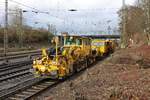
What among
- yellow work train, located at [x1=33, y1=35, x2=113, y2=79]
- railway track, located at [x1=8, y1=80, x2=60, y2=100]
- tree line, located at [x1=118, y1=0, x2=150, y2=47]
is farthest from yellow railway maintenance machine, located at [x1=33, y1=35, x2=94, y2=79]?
tree line, located at [x1=118, y1=0, x2=150, y2=47]

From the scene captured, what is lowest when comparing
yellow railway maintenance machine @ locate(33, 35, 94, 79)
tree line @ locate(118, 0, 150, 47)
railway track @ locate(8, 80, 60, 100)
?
railway track @ locate(8, 80, 60, 100)

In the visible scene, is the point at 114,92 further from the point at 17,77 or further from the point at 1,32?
the point at 1,32

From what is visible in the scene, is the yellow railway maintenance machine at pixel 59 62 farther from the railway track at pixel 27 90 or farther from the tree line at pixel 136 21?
the tree line at pixel 136 21

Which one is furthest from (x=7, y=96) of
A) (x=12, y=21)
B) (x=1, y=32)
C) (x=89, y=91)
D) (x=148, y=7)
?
(x=12, y=21)

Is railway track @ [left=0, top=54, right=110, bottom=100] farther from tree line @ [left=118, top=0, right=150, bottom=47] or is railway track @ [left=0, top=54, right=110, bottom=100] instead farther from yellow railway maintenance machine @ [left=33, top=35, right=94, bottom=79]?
tree line @ [left=118, top=0, right=150, bottom=47]

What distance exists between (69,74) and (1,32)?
55.8 meters

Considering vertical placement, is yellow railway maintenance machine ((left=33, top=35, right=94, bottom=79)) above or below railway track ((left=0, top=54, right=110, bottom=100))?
above

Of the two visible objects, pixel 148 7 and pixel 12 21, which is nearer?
pixel 148 7

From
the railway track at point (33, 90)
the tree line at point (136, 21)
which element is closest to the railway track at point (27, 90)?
the railway track at point (33, 90)

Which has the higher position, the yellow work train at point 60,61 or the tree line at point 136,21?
the tree line at point 136,21

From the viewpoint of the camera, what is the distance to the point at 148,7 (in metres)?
44.3

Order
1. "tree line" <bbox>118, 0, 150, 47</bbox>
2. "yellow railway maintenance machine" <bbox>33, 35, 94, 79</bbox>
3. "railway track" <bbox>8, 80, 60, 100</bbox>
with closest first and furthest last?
"railway track" <bbox>8, 80, 60, 100</bbox> < "yellow railway maintenance machine" <bbox>33, 35, 94, 79</bbox> < "tree line" <bbox>118, 0, 150, 47</bbox>

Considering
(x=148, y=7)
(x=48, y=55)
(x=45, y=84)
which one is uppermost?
(x=148, y=7)

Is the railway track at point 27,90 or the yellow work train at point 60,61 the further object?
the yellow work train at point 60,61
